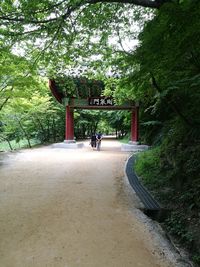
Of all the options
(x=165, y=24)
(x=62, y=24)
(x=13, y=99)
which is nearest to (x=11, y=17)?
(x=62, y=24)

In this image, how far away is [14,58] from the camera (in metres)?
8.19

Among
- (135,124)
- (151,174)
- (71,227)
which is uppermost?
(135,124)

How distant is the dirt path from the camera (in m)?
3.37

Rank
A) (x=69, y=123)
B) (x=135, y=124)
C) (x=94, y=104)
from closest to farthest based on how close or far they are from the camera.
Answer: (x=135, y=124), (x=94, y=104), (x=69, y=123)

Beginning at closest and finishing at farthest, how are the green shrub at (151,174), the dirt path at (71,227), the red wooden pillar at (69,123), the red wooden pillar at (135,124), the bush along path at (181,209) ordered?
the dirt path at (71,227) → the bush along path at (181,209) → the green shrub at (151,174) → the red wooden pillar at (135,124) → the red wooden pillar at (69,123)

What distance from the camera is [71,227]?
170 inches

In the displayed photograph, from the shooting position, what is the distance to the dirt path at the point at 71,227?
3366mm

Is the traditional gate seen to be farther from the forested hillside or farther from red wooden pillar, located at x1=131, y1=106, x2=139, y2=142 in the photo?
the forested hillside

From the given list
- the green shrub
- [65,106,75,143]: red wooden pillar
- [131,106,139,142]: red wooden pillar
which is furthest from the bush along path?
[65,106,75,143]: red wooden pillar

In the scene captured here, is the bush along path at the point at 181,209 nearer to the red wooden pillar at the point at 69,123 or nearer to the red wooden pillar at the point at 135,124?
the red wooden pillar at the point at 135,124

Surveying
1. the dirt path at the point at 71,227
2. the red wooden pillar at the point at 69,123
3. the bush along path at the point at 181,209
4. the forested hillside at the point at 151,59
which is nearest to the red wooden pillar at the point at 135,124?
the red wooden pillar at the point at 69,123

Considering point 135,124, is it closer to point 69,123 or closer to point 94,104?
point 94,104

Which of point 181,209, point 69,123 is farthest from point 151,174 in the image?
point 69,123

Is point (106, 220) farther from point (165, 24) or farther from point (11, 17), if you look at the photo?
point (11, 17)
